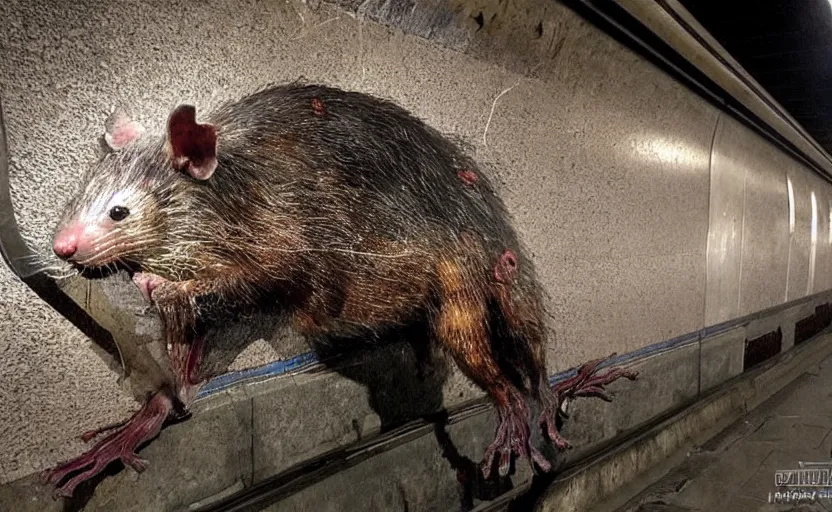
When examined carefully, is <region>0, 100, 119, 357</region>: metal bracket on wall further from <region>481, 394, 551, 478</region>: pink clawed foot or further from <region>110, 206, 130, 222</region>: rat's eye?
<region>481, 394, 551, 478</region>: pink clawed foot

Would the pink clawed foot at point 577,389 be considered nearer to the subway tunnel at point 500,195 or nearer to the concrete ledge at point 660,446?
the subway tunnel at point 500,195

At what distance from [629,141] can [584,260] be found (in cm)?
75

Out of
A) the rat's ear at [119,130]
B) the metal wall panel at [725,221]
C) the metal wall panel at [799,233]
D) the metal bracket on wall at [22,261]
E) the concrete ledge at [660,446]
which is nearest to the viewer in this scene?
the metal bracket on wall at [22,261]

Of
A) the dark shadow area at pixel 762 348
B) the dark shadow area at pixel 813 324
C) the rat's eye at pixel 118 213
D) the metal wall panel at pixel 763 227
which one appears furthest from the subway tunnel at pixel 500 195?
the dark shadow area at pixel 813 324

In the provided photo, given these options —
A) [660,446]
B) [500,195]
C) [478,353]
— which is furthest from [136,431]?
[660,446]

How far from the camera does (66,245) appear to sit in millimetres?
940

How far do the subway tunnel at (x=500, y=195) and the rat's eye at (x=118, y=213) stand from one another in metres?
0.13

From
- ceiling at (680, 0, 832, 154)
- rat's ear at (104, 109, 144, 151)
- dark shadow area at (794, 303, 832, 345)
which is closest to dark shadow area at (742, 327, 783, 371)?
dark shadow area at (794, 303, 832, 345)

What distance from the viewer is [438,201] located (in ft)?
4.69

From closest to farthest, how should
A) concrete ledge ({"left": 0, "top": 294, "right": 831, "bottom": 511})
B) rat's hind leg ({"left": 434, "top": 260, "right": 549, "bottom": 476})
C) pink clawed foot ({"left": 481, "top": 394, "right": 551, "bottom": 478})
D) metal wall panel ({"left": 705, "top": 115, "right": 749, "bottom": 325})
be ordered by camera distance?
concrete ledge ({"left": 0, "top": 294, "right": 831, "bottom": 511})
rat's hind leg ({"left": 434, "top": 260, "right": 549, "bottom": 476})
pink clawed foot ({"left": 481, "top": 394, "right": 551, "bottom": 478})
metal wall panel ({"left": 705, "top": 115, "right": 749, "bottom": 325})

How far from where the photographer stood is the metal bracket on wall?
0.92 metres

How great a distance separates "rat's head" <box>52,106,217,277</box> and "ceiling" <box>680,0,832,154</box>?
2.93 meters

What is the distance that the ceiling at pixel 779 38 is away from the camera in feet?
9.25

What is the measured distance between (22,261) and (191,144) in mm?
372
